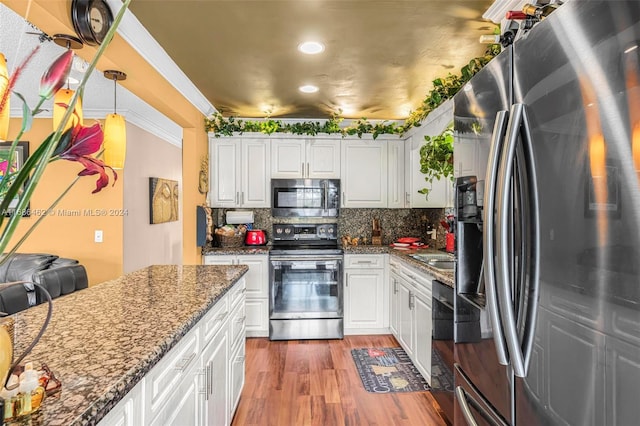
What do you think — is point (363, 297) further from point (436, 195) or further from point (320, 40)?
point (320, 40)

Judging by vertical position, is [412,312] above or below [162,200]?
below

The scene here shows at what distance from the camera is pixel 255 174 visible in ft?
14.3

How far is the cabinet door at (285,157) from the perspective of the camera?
14.3 feet

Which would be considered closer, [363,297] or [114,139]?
[114,139]

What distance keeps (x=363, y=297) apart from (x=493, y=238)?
10.3 ft

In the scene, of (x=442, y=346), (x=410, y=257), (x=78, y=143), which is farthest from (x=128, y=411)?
(x=410, y=257)

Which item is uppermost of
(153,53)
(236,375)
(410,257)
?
(153,53)

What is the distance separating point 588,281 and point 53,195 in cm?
513

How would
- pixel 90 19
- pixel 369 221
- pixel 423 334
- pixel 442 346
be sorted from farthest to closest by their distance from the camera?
pixel 369 221 → pixel 423 334 → pixel 442 346 → pixel 90 19

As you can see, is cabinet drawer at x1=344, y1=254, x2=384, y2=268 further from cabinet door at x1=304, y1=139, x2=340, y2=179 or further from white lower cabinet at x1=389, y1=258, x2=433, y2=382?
cabinet door at x1=304, y1=139, x2=340, y2=179

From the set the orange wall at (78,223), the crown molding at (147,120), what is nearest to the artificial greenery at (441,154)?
the crown molding at (147,120)

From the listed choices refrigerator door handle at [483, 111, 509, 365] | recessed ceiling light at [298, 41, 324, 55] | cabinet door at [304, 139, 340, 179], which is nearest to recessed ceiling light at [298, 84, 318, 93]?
recessed ceiling light at [298, 41, 324, 55]

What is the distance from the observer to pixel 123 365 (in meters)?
1.03

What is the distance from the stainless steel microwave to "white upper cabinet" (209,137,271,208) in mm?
158
